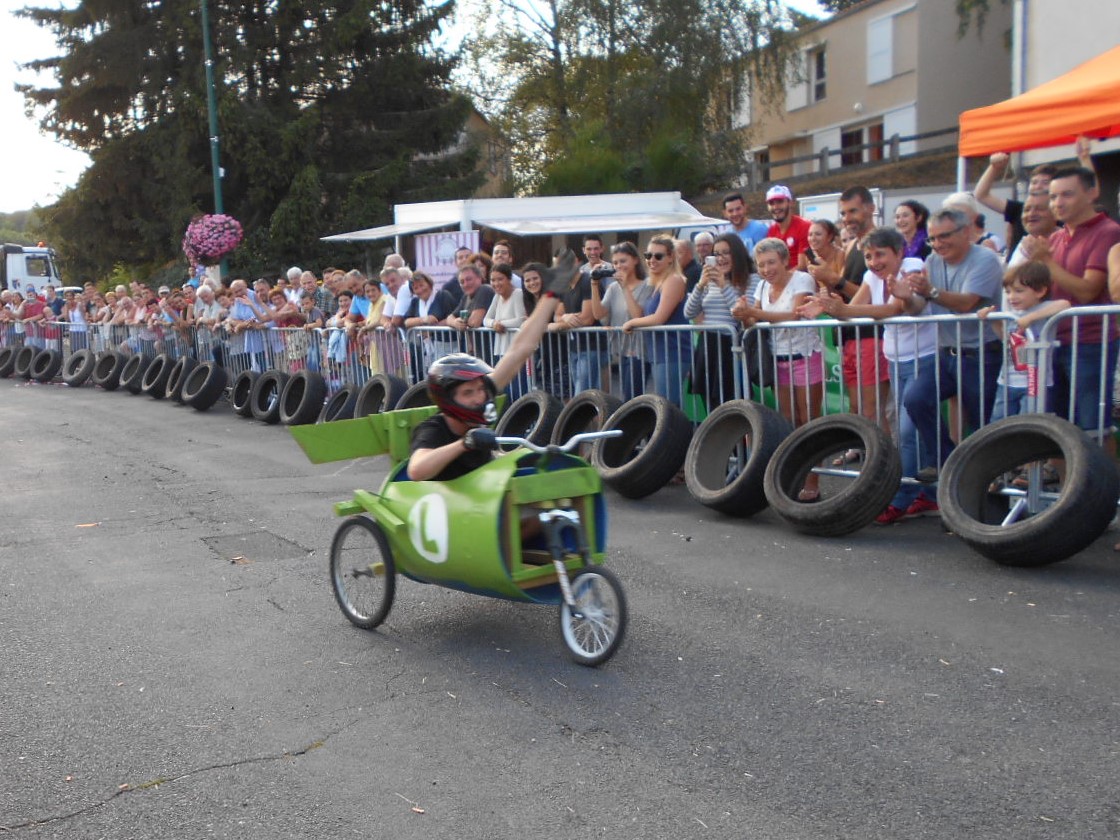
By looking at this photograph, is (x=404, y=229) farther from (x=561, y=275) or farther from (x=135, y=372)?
(x=561, y=275)

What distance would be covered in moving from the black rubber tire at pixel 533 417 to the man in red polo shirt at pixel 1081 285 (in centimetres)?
399

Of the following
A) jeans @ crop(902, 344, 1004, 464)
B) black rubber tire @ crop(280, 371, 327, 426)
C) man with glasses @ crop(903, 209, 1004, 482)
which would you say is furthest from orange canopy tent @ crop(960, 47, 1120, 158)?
black rubber tire @ crop(280, 371, 327, 426)

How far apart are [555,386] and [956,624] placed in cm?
597

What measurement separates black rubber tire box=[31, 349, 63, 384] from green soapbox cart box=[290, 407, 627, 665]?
19338 millimetres

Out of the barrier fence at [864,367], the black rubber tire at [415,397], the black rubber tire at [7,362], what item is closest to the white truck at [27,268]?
the black rubber tire at [7,362]

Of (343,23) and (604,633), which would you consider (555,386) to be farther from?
(343,23)

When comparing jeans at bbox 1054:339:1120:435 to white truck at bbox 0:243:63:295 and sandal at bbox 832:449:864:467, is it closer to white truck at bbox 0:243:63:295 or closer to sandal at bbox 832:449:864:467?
sandal at bbox 832:449:864:467

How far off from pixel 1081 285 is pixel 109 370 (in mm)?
17958

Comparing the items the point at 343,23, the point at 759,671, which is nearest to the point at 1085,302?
the point at 759,671

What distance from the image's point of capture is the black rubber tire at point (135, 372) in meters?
19.3

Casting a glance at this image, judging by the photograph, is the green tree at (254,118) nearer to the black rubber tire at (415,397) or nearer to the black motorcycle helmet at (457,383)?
the black rubber tire at (415,397)

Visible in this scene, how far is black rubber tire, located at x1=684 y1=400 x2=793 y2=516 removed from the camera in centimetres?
757

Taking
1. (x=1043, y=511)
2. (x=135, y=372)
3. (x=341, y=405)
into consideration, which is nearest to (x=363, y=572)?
(x=1043, y=511)

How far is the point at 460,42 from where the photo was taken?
38000 millimetres
